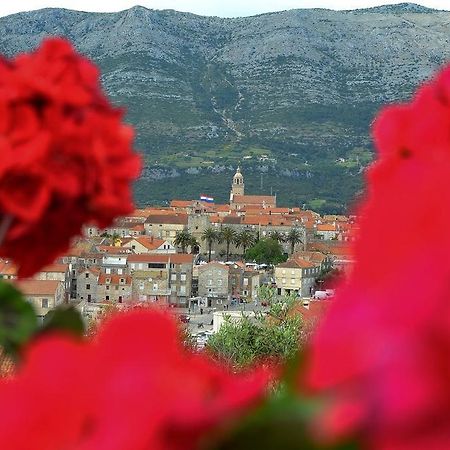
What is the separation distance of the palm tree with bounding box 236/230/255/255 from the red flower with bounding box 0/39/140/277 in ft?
236

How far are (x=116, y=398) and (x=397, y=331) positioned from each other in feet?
0.69

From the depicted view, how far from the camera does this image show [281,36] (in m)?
146

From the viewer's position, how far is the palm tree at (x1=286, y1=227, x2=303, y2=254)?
2960 inches

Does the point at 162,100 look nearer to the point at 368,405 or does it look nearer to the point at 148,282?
the point at 148,282

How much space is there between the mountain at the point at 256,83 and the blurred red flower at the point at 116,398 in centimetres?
10653

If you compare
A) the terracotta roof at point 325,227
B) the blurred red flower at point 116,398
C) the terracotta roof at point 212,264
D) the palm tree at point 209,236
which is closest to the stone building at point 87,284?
the terracotta roof at point 212,264

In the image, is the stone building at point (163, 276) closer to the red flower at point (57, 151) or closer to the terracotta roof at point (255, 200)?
the terracotta roof at point (255, 200)

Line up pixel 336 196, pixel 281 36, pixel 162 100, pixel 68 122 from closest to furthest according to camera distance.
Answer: pixel 68 122, pixel 336 196, pixel 162 100, pixel 281 36

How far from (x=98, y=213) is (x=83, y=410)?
732 mm

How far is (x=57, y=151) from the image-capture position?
1241 mm

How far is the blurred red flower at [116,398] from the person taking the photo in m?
0.57

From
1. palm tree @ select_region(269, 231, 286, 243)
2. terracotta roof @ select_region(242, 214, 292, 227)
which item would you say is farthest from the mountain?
palm tree @ select_region(269, 231, 286, 243)

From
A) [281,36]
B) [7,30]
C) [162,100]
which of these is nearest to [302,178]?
[162,100]

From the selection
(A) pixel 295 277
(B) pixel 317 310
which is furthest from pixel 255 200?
(B) pixel 317 310
